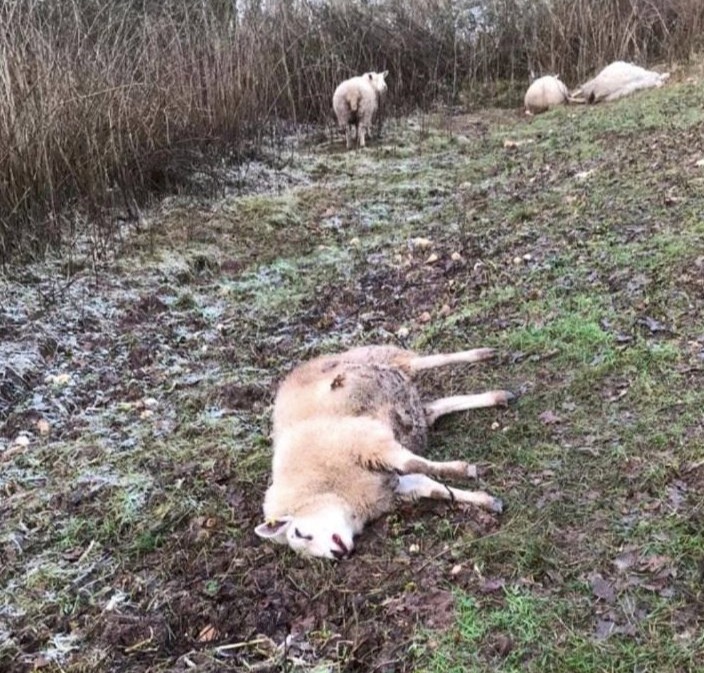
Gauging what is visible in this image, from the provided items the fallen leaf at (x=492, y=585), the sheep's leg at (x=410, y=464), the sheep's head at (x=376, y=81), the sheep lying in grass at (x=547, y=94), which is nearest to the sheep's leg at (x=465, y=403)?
the sheep's leg at (x=410, y=464)

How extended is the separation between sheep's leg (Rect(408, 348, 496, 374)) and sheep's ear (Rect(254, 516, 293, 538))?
46.3 inches

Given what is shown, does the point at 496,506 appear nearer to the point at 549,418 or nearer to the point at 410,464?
the point at 410,464

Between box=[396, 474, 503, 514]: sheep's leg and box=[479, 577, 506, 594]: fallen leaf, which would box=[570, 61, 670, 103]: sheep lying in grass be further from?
box=[479, 577, 506, 594]: fallen leaf

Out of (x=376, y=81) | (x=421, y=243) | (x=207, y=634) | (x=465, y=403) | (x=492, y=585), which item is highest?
(x=376, y=81)

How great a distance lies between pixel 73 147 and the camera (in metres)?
6.04

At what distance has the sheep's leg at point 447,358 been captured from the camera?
3.77 meters

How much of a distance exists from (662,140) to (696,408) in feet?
14.2

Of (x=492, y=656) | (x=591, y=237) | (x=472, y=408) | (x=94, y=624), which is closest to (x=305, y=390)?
(x=472, y=408)

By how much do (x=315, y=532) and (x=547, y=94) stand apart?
9.17m

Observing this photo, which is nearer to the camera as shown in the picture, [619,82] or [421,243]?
[421,243]

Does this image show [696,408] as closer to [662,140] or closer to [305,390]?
[305,390]

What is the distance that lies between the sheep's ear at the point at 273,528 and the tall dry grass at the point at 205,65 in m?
3.63

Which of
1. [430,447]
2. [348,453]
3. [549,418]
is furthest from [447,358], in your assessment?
[348,453]

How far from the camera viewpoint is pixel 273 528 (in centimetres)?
277
